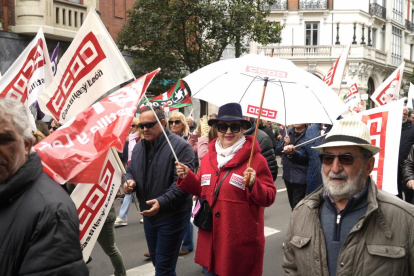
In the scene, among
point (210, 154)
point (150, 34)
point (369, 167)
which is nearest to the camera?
point (369, 167)

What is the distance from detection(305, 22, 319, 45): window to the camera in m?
39.5

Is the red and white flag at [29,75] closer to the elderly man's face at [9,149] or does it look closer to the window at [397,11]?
the elderly man's face at [9,149]

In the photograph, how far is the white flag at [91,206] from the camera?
353 cm

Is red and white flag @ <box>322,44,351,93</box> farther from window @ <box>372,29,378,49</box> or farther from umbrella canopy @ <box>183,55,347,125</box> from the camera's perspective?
window @ <box>372,29,378,49</box>

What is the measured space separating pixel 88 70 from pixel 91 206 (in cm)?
122

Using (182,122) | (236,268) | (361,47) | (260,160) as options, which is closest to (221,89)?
(260,160)

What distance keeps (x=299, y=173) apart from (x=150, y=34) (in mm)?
13470

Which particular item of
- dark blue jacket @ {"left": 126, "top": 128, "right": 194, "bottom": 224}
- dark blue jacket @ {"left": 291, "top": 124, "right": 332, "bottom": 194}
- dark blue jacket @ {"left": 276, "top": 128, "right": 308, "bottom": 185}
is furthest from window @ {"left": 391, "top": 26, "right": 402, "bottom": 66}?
dark blue jacket @ {"left": 126, "top": 128, "right": 194, "bottom": 224}

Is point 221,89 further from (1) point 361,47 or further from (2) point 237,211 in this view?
(1) point 361,47

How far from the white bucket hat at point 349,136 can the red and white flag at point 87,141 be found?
132cm

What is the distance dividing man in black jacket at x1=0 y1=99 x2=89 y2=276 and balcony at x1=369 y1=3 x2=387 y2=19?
42.6 meters

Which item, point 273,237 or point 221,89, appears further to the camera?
point 273,237

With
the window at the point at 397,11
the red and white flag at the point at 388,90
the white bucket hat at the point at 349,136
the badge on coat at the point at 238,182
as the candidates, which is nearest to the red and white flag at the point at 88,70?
the badge on coat at the point at 238,182

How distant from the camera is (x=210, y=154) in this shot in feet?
14.1
